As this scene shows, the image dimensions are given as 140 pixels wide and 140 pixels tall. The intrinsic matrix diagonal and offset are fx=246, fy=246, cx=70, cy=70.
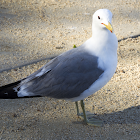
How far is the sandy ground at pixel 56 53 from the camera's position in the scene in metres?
2.31

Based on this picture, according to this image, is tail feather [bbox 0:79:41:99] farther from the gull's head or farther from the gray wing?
the gull's head

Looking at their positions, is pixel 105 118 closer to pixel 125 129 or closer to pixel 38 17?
pixel 125 129

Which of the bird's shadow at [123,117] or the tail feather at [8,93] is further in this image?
the bird's shadow at [123,117]

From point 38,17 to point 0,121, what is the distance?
108 inches

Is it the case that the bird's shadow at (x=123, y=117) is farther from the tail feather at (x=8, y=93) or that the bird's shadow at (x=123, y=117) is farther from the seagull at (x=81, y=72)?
the tail feather at (x=8, y=93)

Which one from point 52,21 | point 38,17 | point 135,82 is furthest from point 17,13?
point 135,82

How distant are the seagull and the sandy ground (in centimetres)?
31

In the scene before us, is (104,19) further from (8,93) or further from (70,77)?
(8,93)

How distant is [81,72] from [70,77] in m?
0.11

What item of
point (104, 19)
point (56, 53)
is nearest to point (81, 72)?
point (104, 19)

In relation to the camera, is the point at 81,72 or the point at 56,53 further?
the point at 56,53

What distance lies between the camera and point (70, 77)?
221cm

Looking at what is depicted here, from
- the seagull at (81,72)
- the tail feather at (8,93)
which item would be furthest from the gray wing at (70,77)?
the tail feather at (8,93)

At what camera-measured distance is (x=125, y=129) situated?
231 cm
